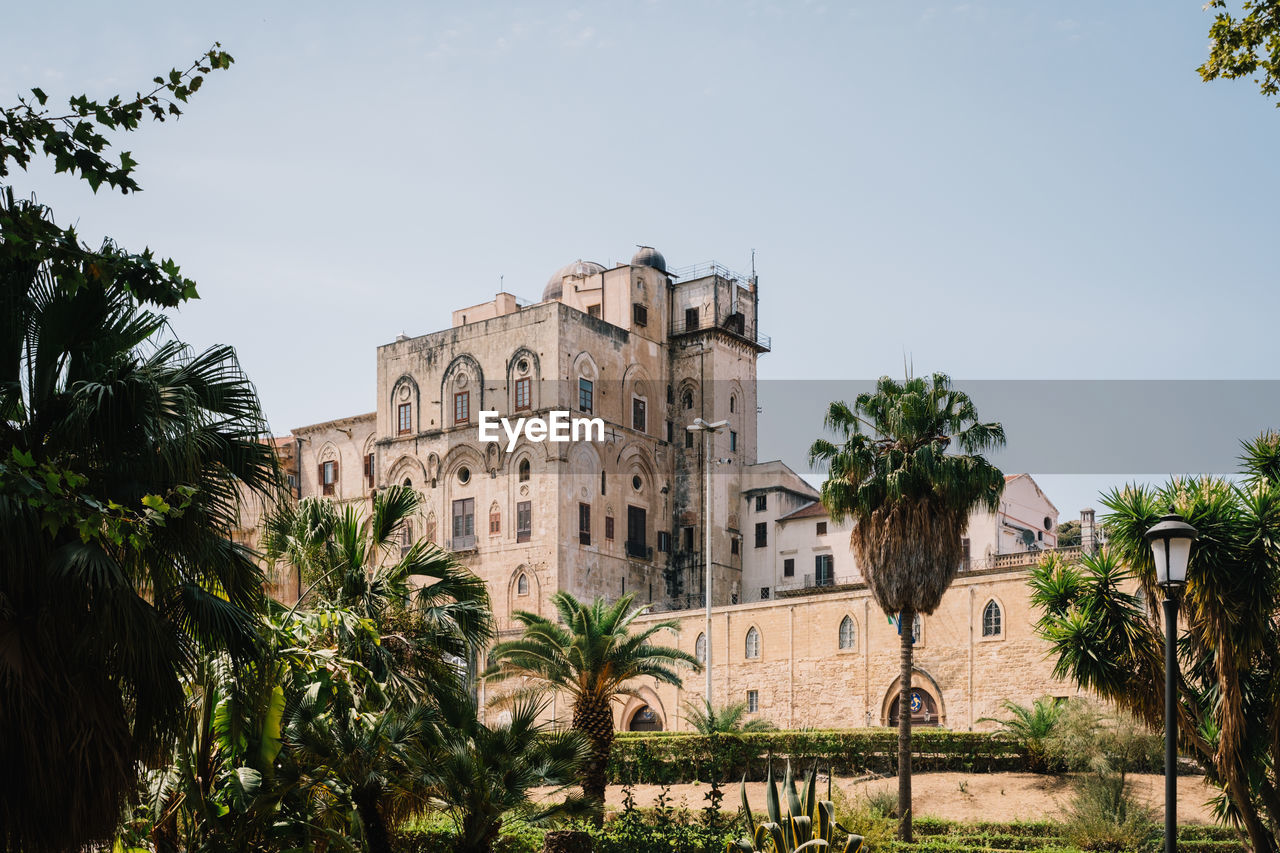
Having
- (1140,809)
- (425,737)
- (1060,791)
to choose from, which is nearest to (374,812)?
(425,737)

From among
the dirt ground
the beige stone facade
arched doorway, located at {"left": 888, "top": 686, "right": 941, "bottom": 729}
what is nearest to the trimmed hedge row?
the dirt ground

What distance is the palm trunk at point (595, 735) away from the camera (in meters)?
27.8

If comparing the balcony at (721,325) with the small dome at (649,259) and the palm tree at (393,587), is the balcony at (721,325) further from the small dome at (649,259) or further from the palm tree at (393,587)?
the palm tree at (393,587)

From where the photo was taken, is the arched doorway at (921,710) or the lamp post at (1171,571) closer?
the lamp post at (1171,571)

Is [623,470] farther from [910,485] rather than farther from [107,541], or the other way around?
[107,541]

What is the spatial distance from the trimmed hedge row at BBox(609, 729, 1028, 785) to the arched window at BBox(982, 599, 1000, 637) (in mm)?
7876

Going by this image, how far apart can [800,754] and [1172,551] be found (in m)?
23.5

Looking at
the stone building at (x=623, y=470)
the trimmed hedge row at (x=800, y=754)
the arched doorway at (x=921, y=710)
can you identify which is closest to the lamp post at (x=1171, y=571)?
the trimmed hedge row at (x=800, y=754)

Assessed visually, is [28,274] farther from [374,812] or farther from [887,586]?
[887,586]

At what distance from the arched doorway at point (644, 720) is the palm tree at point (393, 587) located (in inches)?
1131

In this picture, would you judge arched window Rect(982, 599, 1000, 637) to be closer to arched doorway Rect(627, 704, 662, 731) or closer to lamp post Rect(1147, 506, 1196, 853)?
arched doorway Rect(627, 704, 662, 731)

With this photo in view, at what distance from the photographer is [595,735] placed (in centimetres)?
2872

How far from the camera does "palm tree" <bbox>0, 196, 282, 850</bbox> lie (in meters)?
9.14

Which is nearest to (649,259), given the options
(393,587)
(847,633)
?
(847,633)
